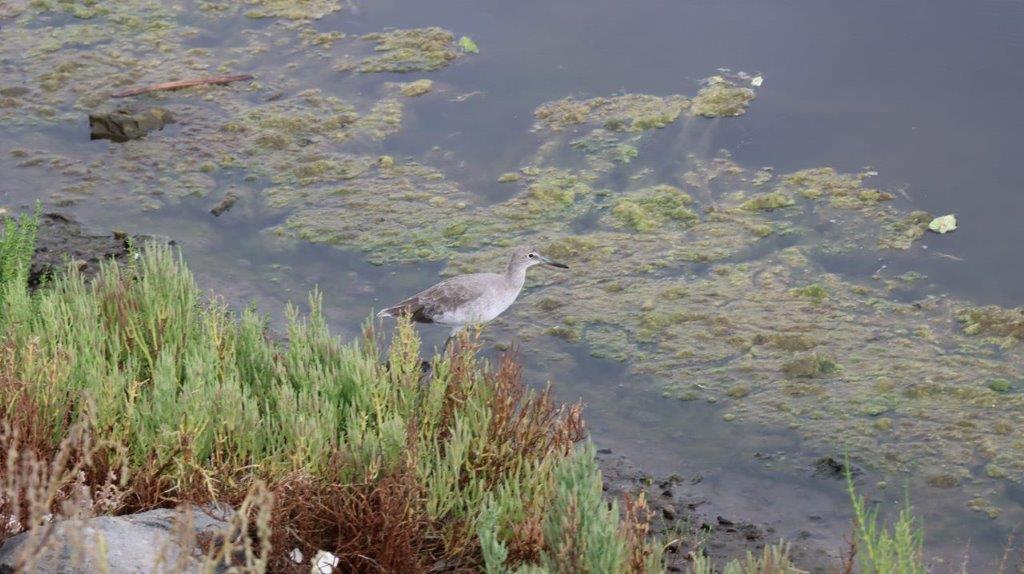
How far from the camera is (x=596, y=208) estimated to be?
973 cm

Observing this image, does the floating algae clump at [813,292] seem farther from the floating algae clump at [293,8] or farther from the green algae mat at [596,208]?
the floating algae clump at [293,8]

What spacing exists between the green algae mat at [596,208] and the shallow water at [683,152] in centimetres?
8

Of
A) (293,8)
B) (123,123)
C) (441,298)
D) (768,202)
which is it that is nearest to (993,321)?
(768,202)

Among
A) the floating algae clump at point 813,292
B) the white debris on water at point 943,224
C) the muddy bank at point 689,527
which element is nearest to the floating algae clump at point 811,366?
the floating algae clump at point 813,292

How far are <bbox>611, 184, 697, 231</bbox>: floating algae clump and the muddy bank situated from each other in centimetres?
268

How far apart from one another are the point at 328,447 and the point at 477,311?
283 cm

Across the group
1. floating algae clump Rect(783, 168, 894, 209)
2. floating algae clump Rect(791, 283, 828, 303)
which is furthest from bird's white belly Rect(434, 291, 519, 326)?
floating algae clump Rect(783, 168, 894, 209)

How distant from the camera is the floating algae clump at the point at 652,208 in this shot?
950 centimetres

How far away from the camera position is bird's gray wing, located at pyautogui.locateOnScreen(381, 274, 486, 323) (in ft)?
26.6

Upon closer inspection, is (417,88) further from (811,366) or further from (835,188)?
(811,366)

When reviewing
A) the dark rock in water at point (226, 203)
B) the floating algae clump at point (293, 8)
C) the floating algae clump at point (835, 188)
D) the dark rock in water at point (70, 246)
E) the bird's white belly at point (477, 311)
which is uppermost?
the floating algae clump at point (293, 8)

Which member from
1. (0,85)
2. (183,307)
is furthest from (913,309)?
(0,85)

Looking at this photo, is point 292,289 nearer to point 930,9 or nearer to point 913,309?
point 913,309

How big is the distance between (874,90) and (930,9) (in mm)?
1334
